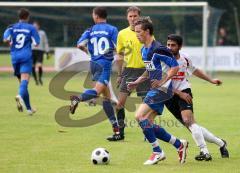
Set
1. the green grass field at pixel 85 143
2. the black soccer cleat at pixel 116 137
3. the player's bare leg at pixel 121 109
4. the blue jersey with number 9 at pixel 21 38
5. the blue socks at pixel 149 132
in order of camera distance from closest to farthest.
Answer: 1. the green grass field at pixel 85 143
2. the blue socks at pixel 149 132
3. the black soccer cleat at pixel 116 137
4. the player's bare leg at pixel 121 109
5. the blue jersey with number 9 at pixel 21 38

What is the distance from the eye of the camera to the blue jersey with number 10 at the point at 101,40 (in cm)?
1263

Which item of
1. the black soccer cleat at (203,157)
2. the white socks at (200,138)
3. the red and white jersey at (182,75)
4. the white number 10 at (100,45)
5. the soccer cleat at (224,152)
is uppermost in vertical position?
the red and white jersey at (182,75)

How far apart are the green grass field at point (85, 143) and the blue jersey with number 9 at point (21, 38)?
1364mm

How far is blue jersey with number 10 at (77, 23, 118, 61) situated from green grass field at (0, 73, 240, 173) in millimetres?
1404

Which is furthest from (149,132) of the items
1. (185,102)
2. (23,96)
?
(23,96)

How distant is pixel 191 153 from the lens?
33.5ft

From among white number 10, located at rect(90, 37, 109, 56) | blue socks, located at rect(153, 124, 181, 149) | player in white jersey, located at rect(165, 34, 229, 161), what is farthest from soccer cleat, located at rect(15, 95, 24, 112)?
blue socks, located at rect(153, 124, 181, 149)

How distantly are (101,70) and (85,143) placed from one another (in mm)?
1853

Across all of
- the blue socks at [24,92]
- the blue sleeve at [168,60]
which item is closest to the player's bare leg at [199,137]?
the blue sleeve at [168,60]

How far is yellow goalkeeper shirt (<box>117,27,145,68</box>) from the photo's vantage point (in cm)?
1194

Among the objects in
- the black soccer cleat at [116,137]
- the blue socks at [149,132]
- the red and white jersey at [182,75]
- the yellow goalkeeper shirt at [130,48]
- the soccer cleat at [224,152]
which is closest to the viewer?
the blue socks at [149,132]

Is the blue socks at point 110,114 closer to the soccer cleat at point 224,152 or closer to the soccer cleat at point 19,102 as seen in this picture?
the soccer cleat at point 224,152

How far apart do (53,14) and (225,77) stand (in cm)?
795

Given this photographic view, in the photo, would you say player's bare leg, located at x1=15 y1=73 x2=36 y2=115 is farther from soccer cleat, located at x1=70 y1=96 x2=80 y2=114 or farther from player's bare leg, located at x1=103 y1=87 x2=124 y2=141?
soccer cleat, located at x1=70 y1=96 x2=80 y2=114
